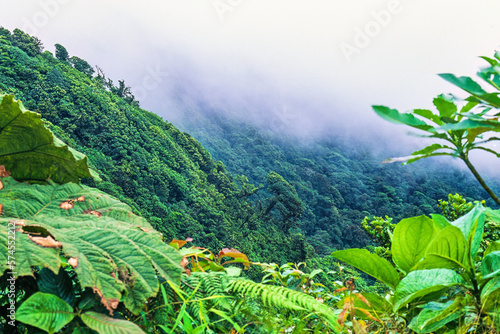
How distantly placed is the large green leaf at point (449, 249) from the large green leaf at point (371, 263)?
0.50ft

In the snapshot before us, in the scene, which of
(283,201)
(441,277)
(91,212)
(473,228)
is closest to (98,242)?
(91,212)

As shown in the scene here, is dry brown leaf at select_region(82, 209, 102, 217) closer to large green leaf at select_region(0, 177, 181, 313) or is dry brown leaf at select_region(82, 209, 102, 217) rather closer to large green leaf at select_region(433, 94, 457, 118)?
large green leaf at select_region(0, 177, 181, 313)

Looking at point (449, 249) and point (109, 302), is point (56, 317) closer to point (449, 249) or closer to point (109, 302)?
point (109, 302)

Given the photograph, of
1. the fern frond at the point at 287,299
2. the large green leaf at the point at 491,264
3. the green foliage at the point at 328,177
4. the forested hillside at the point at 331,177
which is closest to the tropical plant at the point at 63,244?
the fern frond at the point at 287,299

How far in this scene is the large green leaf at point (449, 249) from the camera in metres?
0.72

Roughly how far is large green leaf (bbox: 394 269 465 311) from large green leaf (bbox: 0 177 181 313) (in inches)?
23.0

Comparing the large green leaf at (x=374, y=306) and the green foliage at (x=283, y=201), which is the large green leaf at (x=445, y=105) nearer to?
the large green leaf at (x=374, y=306)

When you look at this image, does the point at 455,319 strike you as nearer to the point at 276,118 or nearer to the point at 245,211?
the point at 245,211

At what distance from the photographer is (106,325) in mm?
480

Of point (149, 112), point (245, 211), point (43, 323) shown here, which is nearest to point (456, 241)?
point (43, 323)

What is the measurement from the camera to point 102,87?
1920 cm

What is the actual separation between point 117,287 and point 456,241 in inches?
30.9

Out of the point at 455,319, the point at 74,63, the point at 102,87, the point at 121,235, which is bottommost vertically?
the point at 455,319

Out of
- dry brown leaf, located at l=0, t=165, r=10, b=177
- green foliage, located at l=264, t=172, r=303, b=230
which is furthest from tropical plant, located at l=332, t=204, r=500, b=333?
green foliage, located at l=264, t=172, r=303, b=230
